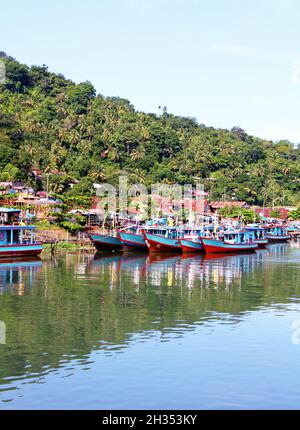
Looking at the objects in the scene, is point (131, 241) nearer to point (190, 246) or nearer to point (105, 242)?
point (105, 242)

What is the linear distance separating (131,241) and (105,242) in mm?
3195

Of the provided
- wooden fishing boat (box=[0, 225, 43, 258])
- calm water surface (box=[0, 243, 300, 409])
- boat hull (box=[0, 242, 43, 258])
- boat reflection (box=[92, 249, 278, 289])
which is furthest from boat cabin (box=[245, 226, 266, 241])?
calm water surface (box=[0, 243, 300, 409])

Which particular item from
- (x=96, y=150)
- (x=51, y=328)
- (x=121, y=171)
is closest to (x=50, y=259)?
(x=51, y=328)

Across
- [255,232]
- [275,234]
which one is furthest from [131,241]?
[275,234]

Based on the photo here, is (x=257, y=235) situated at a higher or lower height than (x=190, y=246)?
higher

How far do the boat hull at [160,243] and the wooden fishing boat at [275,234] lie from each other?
3541cm

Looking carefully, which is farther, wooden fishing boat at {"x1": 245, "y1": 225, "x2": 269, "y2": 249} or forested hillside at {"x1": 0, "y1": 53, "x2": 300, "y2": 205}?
forested hillside at {"x1": 0, "y1": 53, "x2": 300, "y2": 205}

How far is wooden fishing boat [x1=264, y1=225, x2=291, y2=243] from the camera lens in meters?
106

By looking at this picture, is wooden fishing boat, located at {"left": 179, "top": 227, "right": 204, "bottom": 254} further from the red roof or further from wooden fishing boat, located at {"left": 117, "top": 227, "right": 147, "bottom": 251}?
Answer: the red roof

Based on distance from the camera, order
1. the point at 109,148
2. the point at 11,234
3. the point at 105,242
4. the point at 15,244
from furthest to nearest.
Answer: the point at 109,148 < the point at 105,242 < the point at 11,234 < the point at 15,244

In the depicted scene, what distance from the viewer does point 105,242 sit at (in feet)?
235

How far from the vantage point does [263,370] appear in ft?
71.6

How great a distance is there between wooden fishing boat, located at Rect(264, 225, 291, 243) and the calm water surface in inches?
2395

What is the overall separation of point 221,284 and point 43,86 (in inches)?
5006
